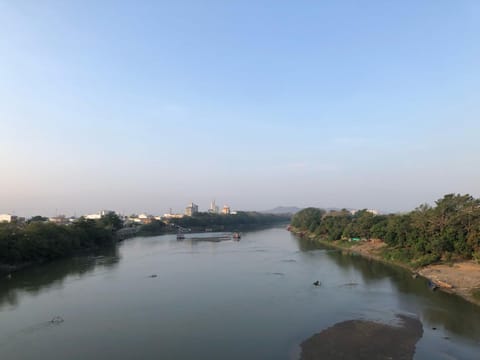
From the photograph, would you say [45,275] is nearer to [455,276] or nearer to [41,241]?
[41,241]

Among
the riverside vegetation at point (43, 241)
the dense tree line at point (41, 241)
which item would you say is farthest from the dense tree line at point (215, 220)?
the dense tree line at point (41, 241)

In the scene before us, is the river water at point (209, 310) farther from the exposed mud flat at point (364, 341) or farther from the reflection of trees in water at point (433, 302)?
the exposed mud flat at point (364, 341)

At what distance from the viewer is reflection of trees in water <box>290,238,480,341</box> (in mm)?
10914

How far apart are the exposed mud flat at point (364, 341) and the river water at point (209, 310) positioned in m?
0.30

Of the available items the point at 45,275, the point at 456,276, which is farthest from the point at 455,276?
the point at 45,275

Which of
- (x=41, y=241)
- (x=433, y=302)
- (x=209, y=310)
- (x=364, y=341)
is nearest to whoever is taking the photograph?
(x=364, y=341)

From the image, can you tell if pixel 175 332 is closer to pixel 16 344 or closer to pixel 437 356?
pixel 16 344

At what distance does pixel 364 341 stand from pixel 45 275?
1744 centimetres

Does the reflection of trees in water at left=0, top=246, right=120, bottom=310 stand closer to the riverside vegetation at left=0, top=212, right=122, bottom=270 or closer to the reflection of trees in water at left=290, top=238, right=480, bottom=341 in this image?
the riverside vegetation at left=0, top=212, right=122, bottom=270

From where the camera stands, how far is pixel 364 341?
31.4ft

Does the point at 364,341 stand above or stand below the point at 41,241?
below

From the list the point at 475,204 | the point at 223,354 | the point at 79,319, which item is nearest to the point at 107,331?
the point at 79,319

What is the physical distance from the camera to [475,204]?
20500mm

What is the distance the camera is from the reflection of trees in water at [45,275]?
51.9 ft
